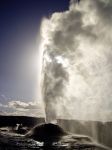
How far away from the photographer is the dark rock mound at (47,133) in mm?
30664

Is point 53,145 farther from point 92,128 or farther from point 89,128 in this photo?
point 89,128

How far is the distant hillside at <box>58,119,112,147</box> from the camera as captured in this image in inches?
1838

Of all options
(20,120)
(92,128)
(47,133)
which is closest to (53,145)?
(47,133)

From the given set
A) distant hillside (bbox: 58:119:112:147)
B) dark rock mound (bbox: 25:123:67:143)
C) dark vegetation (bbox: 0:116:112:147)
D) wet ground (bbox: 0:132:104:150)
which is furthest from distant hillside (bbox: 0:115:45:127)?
wet ground (bbox: 0:132:104:150)

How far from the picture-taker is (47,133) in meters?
33.3

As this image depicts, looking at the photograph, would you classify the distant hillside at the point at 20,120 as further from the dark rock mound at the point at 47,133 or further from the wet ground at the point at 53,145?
the wet ground at the point at 53,145

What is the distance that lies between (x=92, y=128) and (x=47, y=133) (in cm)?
1830

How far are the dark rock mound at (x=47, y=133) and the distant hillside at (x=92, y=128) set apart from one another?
13404mm

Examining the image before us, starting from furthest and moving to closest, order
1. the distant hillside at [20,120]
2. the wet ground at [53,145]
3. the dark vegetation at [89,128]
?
the distant hillside at [20,120] < the dark vegetation at [89,128] < the wet ground at [53,145]

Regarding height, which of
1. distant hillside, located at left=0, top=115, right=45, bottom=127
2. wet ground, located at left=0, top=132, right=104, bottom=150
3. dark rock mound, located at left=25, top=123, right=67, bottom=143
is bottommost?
wet ground, located at left=0, top=132, right=104, bottom=150

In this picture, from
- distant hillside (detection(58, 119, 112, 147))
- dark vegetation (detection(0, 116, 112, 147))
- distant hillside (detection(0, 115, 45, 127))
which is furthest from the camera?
distant hillside (detection(0, 115, 45, 127))

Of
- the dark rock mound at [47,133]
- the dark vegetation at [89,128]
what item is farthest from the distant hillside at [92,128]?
the dark rock mound at [47,133]

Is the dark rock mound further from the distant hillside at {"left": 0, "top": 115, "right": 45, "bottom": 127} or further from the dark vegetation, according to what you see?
the distant hillside at {"left": 0, "top": 115, "right": 45, "bottom": 127}

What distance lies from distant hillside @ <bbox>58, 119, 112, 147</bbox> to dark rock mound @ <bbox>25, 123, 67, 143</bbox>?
44.0 feet
